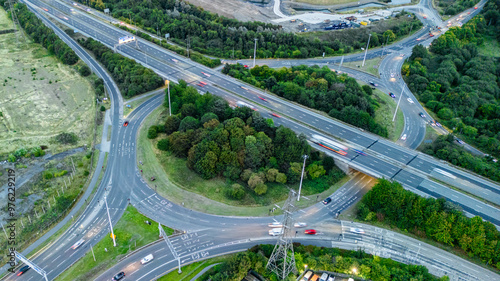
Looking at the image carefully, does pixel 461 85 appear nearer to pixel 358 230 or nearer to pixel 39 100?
pixel 358 230

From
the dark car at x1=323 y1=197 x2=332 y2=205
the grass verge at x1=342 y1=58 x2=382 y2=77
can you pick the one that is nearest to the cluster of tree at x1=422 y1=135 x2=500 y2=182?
the dark car at x1=323 y1=197 x2=332 y2=205

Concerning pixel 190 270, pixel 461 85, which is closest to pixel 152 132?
pixel 190 270

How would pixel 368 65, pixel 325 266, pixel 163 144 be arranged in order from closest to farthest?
pixel 325 266 → pixel 163 144 → pixel 368 65

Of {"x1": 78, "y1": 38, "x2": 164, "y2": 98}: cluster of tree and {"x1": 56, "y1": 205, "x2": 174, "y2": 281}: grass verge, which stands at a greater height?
{"x1": 78, "y1": 38, "x2": 164, "y2": 98}: cluster of tree

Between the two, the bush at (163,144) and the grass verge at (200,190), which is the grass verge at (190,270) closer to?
the grass verge at (200,190)

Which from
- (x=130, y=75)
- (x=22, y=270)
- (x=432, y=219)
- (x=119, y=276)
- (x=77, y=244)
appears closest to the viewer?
(x=119, y=276)

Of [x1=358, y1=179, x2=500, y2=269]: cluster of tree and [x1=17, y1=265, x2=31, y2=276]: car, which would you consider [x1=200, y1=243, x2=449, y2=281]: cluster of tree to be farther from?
[x1=17, y1=265, x2=31, y2=276]: car

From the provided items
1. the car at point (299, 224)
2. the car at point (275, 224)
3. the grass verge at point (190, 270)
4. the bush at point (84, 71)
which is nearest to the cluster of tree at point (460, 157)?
the car at point (299, 224)

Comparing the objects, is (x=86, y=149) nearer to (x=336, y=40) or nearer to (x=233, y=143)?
(x=233, y=143)
